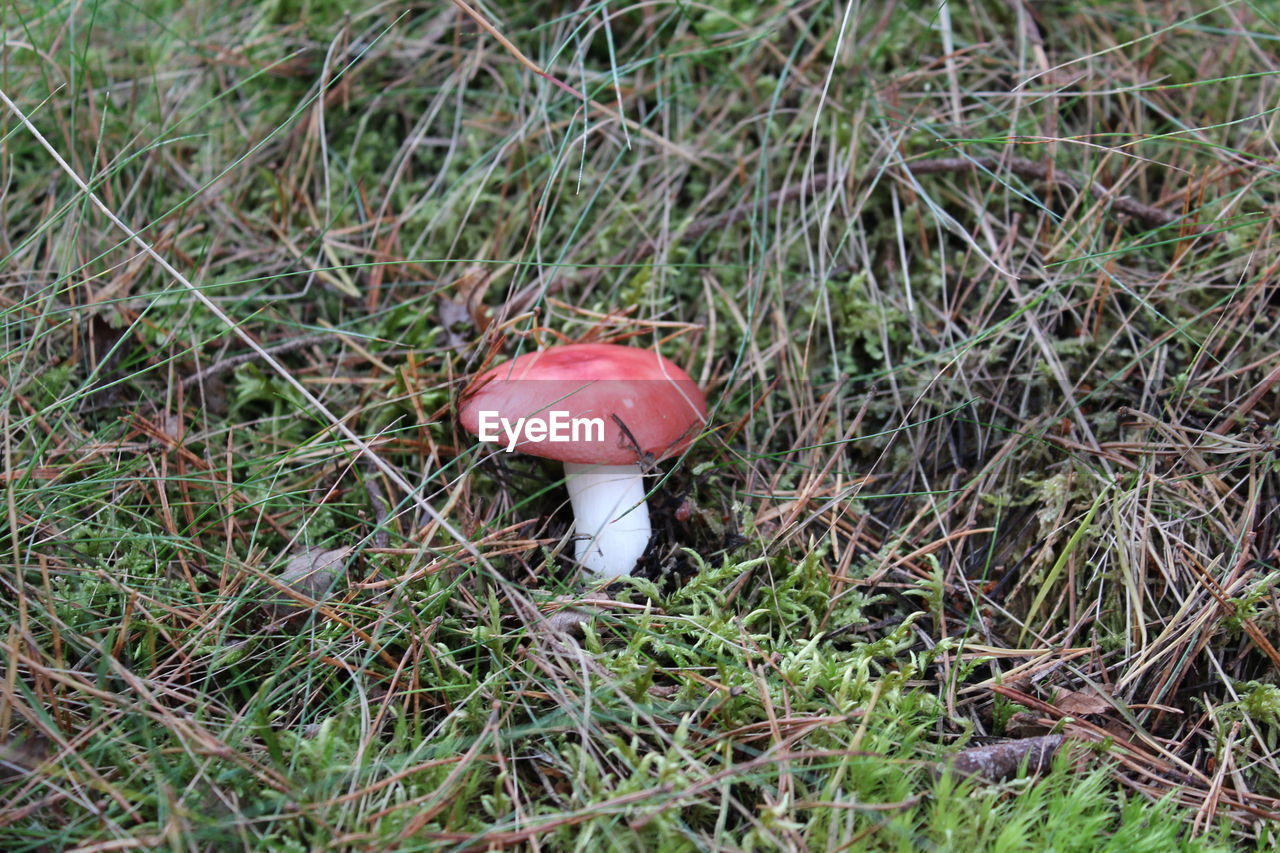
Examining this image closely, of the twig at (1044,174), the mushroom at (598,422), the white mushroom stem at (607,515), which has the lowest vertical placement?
the white mushroom stem at (607,515)

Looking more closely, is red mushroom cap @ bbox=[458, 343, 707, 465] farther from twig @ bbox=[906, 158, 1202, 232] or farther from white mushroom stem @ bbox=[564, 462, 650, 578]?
twig @ bbox=[906, 158, 1202, 232]

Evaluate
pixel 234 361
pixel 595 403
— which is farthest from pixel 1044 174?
pixel 234 361

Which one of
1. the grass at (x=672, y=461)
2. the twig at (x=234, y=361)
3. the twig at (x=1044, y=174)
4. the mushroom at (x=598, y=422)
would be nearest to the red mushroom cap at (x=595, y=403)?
the mushroom at (x=598, y=422)

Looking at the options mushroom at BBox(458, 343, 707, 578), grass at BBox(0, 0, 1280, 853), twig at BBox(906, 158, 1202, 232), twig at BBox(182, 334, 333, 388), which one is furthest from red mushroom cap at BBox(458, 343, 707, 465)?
twig at BBox(906, 158, 1202, 232)

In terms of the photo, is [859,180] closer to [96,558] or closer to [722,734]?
[722,734]

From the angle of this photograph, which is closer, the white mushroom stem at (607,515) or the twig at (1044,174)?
the white mushroom stem at (607,515)

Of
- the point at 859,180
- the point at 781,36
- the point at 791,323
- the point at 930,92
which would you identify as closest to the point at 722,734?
the point at 791,323
